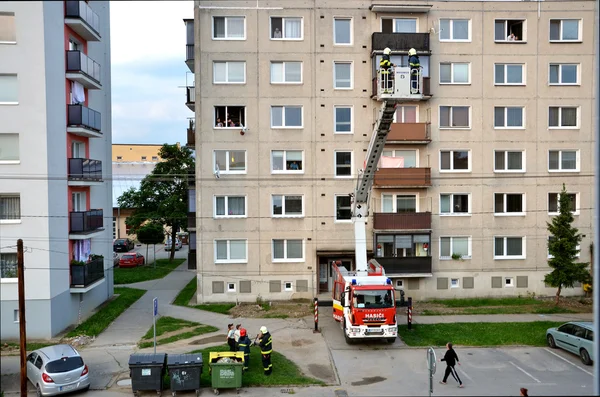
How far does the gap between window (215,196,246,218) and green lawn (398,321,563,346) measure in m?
10.5

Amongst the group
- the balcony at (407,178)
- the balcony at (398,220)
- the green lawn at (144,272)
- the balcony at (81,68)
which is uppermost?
the balcony at (81,68)

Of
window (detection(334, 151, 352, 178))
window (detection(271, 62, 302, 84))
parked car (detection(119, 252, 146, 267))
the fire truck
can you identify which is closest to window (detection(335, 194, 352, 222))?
window (detection(334, 151, 352, 178))

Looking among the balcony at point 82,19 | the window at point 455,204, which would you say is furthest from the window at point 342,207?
the balcony at point 82,19

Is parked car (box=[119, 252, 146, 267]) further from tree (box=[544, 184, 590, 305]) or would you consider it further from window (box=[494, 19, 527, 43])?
window (box=[494, 19, 527, 43])

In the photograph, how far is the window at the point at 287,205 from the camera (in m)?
27.8

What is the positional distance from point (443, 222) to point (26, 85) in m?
20.8

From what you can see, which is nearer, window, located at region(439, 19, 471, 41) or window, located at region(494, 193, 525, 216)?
window, located at region(439, 19, 471, 41)

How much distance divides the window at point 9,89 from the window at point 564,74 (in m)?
26.1

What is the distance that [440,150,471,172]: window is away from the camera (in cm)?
2822

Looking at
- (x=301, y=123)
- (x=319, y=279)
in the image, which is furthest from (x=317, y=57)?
(x=319, y=279)

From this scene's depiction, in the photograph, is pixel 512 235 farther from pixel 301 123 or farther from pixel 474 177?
pixel 301 123

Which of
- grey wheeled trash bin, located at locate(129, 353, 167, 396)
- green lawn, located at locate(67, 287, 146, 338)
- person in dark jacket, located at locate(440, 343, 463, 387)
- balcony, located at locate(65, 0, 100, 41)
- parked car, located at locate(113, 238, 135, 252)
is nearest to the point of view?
grey wheeled trash bin, located at locate(129, 353, 167, 396)

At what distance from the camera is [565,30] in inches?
1111

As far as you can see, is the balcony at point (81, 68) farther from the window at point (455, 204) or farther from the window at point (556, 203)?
the window at point (556, 203)
